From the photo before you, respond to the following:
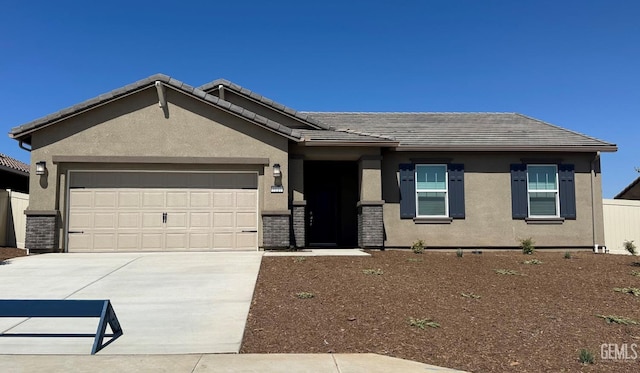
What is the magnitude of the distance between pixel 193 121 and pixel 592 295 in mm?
10406

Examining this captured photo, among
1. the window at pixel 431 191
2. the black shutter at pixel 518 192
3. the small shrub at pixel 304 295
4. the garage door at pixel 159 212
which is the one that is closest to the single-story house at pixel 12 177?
the garage door at pixel 159 212

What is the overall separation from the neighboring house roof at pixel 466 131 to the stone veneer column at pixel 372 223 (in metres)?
2.03

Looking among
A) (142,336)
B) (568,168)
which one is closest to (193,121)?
(142,336)

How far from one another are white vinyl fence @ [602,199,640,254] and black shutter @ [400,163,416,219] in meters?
6.19

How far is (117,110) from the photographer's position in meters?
13.7

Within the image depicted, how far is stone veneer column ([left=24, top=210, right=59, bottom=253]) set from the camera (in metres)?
13.2

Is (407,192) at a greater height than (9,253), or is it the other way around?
(407,192)

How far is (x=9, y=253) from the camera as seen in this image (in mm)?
13484

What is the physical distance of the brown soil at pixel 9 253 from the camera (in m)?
12.8

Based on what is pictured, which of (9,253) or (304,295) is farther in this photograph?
(9,253)

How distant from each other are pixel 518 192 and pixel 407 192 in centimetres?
343

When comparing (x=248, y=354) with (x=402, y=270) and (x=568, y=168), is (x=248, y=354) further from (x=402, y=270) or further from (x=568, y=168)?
(x=568, y=168)

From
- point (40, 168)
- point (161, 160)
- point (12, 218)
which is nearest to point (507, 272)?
point (161, 160)

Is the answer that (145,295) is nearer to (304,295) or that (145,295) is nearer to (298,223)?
(304,295)
